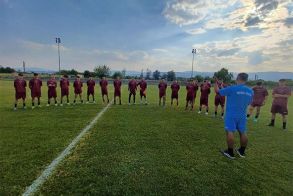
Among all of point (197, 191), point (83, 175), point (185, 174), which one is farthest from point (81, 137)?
point (197, 191)

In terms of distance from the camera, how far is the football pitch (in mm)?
5066

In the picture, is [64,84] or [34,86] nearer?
[34,86]

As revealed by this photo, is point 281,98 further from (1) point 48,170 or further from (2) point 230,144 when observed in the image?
(1) point 48,170

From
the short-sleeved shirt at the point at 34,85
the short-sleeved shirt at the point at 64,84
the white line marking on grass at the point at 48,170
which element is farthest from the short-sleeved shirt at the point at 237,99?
the short-sleeved shirt at the point at 64,84

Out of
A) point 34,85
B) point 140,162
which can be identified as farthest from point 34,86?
point 140,162

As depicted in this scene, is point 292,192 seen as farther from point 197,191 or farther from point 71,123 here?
point 71,123

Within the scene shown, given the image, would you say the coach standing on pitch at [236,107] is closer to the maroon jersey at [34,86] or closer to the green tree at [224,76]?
the green tree at [224,76]

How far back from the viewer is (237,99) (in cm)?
718

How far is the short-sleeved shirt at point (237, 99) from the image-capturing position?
7.18 m

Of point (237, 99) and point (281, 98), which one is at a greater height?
point (237, 99)

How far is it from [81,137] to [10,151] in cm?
218

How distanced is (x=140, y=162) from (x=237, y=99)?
9.24 ft

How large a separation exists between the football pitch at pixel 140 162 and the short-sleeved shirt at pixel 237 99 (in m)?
1.12

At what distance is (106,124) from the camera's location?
1120 centimetres
